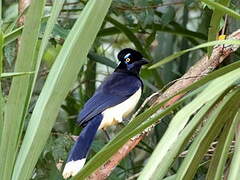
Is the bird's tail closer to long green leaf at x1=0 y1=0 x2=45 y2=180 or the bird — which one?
the bird

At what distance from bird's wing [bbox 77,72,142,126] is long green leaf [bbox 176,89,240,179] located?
1.52 metres

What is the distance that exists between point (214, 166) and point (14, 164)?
442 mm

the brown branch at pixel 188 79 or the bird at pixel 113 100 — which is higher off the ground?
the bird at pixel 113 100

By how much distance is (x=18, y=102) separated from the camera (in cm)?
157

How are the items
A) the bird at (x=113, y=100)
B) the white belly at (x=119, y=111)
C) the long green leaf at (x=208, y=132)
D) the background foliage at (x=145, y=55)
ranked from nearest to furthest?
the long green leaf at (x=208, y=132) → the background foliage at (x=145, y=55) → the bird at (x=113, y=100) → the white belly at (x=119, y=111)

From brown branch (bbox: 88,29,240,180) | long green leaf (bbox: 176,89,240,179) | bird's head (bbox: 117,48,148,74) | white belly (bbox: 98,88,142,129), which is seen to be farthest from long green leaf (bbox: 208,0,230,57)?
bird's head (bbox: 117,48,148,74)

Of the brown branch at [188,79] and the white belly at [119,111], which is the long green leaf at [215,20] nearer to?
the brown branch at [188,79]

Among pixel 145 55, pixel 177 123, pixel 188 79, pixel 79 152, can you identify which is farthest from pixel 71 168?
pixel 145 55

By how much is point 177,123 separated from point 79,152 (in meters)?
1.33

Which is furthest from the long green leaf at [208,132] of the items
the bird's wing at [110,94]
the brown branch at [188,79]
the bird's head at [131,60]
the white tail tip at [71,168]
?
the bird's head at [131,60]

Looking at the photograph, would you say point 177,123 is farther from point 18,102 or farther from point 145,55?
point 145,55

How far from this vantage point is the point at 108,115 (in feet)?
11.0

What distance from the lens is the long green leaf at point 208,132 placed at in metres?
1.43

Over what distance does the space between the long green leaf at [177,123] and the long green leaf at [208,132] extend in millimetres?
150
